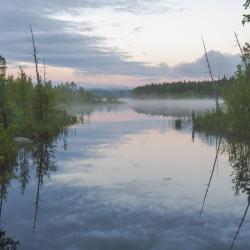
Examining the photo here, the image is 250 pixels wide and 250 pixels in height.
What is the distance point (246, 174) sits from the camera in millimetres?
29750

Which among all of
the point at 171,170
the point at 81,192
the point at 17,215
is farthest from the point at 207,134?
the point at 17,215

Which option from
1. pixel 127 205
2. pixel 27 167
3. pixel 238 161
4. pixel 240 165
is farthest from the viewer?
pixel 238 161

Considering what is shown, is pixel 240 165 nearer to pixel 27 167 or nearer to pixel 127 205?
pixel 127 205

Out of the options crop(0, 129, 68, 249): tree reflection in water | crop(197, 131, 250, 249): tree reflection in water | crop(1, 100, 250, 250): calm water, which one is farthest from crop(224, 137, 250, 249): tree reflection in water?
crop(0, 129, 68, 249): tree reflection in water

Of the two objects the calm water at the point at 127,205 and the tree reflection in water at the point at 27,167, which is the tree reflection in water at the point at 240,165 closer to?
the calm water at the point at 127,205

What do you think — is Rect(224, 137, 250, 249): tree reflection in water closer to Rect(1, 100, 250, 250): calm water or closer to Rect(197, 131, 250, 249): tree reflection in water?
Rect(197, 131, 250, 249): tree reflection in water

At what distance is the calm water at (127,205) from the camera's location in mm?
17000

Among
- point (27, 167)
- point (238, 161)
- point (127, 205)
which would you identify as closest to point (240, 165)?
point (238, 161)

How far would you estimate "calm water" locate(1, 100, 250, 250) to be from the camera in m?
17.0

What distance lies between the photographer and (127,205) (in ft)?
72.5

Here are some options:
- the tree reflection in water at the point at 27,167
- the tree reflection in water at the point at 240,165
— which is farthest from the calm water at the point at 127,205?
the tree reflection in water at the point at 240,165

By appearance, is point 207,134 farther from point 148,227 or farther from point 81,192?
point 148,227

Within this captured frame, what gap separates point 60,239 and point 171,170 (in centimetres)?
1616

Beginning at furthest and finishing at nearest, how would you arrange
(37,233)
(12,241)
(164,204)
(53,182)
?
(53,182) → (164,204) → (37,233) → (12,241)
